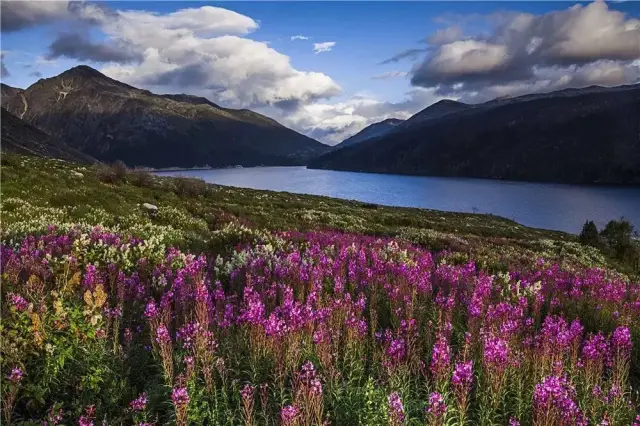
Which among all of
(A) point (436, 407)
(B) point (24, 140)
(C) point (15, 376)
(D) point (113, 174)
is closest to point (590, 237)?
(D) point (113, 174)

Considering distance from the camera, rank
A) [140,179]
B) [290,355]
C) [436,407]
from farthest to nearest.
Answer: [140,179] → [290,355] → [436,407]

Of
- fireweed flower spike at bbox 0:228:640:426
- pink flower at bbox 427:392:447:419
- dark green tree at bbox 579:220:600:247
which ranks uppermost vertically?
pink flower at bbox 427:392:447:419

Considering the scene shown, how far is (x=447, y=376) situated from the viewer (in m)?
4.12

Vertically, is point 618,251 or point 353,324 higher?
point 353,324

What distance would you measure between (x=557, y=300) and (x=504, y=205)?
12963 cm

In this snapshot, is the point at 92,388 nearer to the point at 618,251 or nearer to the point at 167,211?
the point at 167,211

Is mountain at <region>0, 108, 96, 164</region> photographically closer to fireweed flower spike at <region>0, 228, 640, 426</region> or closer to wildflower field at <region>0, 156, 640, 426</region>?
wildflower field at <region>0, 156, 640, 426</region>

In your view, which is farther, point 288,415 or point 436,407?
point 436,407

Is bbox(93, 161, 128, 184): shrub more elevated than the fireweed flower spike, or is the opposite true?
bbox(93, 161, 128, 184): shrub

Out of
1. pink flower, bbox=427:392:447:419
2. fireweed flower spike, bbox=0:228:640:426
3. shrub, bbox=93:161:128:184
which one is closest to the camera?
pink flower, bbox=427:392:447:419

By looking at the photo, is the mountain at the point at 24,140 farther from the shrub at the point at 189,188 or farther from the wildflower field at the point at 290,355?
the wildflower field at the point at 290,355

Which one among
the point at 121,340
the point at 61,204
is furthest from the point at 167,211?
the point at 121,340

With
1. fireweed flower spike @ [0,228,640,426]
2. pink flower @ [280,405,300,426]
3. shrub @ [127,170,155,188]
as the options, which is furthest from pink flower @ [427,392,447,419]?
shrub @ [127,170,155,188]

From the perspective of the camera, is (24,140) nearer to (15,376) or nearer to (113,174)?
(113,174)
